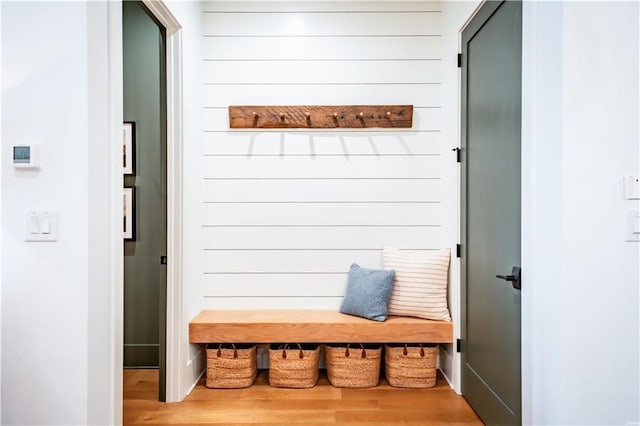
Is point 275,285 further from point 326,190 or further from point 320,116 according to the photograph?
point 320,116

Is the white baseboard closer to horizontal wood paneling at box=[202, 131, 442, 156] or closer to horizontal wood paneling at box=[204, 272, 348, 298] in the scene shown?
horizontal wood paneling at box=[204, 272, 348, 298]

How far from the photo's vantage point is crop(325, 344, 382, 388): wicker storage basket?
287 cm

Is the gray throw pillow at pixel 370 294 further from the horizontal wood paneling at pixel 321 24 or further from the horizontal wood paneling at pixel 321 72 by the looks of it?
the horizontal wood paneling at pixel 321 24

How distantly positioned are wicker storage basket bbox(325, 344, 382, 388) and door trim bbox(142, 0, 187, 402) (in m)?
1.01

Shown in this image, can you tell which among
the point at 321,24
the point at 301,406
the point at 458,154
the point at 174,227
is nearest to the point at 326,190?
the point at 458,154

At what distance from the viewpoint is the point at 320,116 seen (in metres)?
3.12

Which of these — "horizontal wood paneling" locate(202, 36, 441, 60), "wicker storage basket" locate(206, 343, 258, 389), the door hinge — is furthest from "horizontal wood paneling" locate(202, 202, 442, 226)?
"horizontal wood paneling" locate(202, 36, 441, 60)

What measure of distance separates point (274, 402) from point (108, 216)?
1.63 m

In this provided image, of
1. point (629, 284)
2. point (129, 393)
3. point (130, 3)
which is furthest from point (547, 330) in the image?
point (130, 3)

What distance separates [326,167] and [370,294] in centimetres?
97

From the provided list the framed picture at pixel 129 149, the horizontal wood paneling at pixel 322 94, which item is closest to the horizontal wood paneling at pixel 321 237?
the framed picture at pixel 129 149

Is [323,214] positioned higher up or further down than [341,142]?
further down

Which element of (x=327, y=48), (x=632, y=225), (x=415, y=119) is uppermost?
(x=327, y=48)

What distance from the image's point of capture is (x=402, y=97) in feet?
10.4
